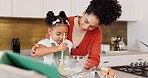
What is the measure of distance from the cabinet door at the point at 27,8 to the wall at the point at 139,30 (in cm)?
165

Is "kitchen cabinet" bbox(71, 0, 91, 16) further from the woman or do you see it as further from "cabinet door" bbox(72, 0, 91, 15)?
the woman

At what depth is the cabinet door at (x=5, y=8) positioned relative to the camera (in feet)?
8.67

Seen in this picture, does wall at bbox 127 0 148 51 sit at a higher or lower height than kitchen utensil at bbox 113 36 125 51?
higher

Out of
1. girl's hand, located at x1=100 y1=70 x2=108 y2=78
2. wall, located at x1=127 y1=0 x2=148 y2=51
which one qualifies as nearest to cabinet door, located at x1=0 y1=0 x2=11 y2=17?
girl's hand, located at x1=100 y1=70 x2=108 y2=78

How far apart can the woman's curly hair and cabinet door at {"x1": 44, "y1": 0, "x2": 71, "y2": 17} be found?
5.62 feet

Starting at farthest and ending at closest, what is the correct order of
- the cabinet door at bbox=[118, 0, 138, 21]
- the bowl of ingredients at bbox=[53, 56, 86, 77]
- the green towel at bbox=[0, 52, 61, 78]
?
the cabinet door at bbox=[118, 0, 138, 21] < the bowl of ingredients at bbox=[53, 56, 86, 77] < the green towel at bbox=[0, 52, 61, 78]

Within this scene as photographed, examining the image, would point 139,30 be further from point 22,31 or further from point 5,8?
point 5,8

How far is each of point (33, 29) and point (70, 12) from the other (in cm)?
58

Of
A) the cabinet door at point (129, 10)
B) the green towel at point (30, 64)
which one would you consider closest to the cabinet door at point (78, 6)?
the cabinet door at point (129, 10)

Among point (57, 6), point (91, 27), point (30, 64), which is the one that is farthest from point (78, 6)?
point (30, 64)

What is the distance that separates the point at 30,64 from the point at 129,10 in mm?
3289

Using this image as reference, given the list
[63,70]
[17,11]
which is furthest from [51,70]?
[17,11]

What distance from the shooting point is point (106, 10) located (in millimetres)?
1256

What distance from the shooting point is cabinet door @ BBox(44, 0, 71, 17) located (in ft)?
9.63
